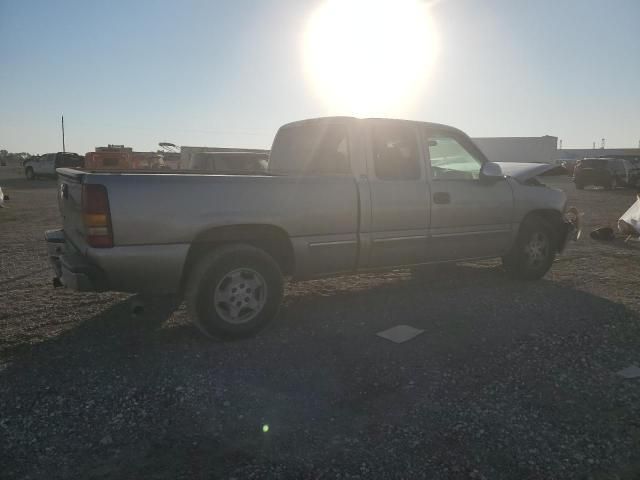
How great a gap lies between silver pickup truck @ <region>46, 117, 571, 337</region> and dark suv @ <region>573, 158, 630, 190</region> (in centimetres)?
2188

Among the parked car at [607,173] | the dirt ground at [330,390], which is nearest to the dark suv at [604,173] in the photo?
the parked car at [607,173]

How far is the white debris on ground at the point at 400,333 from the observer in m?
4.38

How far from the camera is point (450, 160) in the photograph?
5656 millimetres

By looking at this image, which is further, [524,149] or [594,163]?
[524,149]

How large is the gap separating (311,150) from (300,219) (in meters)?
1.30

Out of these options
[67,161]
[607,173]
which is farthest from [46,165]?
[607,173]

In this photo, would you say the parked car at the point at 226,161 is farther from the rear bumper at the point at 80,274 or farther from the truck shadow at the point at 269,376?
the rear bumper at the point at 80,274

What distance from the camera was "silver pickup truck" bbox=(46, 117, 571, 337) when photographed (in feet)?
12.4

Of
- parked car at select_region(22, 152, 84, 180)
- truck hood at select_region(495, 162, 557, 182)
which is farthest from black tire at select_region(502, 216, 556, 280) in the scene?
parked car at select_region(22, 152, 84, 180)

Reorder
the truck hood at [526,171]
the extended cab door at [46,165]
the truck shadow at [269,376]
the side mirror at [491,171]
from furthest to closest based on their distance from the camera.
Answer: the extended cab door at [46,165] → the truck hood at [526,171] → the side mirror at [491,171] → the truck shadow at [269,376]

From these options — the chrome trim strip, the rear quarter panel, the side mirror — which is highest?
the side mirror

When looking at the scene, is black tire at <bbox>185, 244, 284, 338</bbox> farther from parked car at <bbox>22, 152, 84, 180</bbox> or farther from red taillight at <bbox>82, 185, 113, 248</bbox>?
parked car at <bbox>22, 152, 84, 180</bbox>

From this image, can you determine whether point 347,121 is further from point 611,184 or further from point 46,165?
point 46,165

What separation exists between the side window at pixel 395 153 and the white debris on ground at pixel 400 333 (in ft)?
4.95
